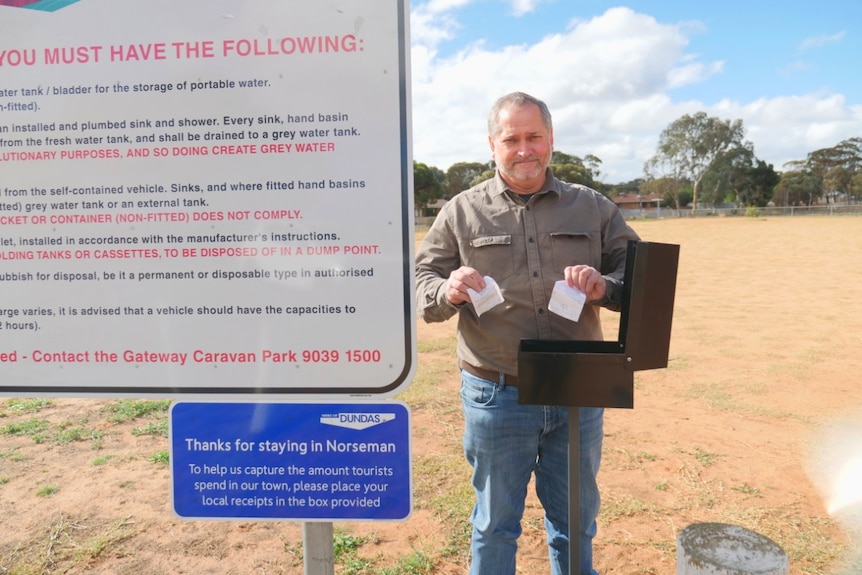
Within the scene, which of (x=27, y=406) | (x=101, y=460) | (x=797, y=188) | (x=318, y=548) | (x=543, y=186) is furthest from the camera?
(x=797, y=188)

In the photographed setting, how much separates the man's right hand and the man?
0.25m

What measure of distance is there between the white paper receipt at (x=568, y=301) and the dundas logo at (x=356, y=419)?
22.6 inches

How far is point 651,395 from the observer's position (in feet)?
18.4

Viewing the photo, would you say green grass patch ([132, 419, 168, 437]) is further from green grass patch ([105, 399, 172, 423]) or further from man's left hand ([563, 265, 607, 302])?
man's left hand ([563, 265, 607, 302])

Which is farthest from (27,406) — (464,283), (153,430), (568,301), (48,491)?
(568,301)

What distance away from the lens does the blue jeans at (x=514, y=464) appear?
2127mm

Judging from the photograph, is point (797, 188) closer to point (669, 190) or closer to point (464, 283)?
point (669, 190)

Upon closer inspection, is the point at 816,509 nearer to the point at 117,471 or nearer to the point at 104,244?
the point at 104,244

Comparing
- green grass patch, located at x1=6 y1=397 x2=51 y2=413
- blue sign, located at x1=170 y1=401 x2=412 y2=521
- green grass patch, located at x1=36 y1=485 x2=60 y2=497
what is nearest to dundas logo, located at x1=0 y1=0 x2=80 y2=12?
blue sign, located at x1=170 y1=401 x2=412 y2=521

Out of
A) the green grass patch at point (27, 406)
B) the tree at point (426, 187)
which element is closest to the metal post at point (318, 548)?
the green grass patch at point (27, 406)

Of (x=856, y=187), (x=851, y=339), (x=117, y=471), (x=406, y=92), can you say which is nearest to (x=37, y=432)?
(x=117, y=471)

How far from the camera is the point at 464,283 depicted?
1703mm

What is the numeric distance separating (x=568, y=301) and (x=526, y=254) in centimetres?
46

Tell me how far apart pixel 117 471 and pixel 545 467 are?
3.11m
